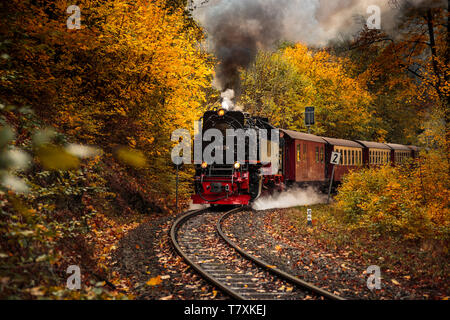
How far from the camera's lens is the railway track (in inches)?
210

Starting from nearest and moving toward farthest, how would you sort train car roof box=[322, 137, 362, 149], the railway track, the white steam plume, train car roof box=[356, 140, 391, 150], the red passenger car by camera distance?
the railway track
the white steam plume
the red passenger car
train car roof box=[322, 137, 362, 149]
train car roof box=[356, 140, 391, 150]

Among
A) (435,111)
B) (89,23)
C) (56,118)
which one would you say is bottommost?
(56,118)

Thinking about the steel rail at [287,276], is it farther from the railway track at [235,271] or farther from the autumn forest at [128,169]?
the autumn forest at [128,169]

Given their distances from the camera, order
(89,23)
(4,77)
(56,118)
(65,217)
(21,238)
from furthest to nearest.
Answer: (89,23) < (65,217) < (56,118) < (4,77) < (21,238)

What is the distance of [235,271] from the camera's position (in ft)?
21.4

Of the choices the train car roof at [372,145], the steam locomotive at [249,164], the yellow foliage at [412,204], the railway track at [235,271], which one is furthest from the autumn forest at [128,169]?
the train car roof at [372,145]

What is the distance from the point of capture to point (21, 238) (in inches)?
166

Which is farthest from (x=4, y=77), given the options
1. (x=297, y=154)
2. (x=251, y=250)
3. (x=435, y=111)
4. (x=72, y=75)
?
(x=297, y=154)

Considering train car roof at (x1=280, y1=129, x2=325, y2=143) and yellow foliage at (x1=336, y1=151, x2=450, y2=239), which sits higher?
train car roof at (x1=280, y1=129, x2=325, y2=143)

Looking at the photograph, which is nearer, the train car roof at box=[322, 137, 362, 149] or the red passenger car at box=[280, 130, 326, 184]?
the red passenger car at box=[280, 130, 326, 184]

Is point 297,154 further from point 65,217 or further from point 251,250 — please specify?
point 65,217

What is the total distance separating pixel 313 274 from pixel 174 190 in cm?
921

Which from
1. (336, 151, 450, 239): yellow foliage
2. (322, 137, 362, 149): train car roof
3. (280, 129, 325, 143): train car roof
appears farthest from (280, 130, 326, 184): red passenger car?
(336, 151, 450, 239): yellow foliage

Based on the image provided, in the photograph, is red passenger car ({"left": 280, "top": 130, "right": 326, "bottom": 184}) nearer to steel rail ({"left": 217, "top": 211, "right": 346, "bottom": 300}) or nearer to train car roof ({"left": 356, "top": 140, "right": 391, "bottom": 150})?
train car roof ({"left": 356, "top": 140, "right": 391, "bottom": 150})
